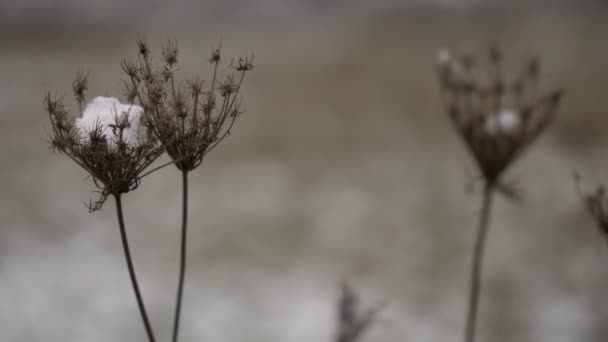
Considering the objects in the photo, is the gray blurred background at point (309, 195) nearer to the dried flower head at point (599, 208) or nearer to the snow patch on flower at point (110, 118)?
the dried flower head at point (599, 208)

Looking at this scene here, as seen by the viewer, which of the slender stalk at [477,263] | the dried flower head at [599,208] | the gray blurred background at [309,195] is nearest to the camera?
the dried flower head at [599,208]

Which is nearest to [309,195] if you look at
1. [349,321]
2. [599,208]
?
[349,321]

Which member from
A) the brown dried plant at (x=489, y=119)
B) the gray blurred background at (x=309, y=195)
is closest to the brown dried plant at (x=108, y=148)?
the brown dried plant at (x=489, y=119)

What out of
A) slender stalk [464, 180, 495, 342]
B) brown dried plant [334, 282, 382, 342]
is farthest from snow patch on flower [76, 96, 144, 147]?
slender stalk [464, 180, 495, 342]

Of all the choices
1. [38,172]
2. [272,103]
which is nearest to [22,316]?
[38,172]

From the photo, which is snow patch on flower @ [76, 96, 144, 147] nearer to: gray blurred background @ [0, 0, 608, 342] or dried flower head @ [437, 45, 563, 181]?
dried flower head @ [437, 45, 563, 181]

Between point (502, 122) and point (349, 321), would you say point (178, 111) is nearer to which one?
point (349, 321)
